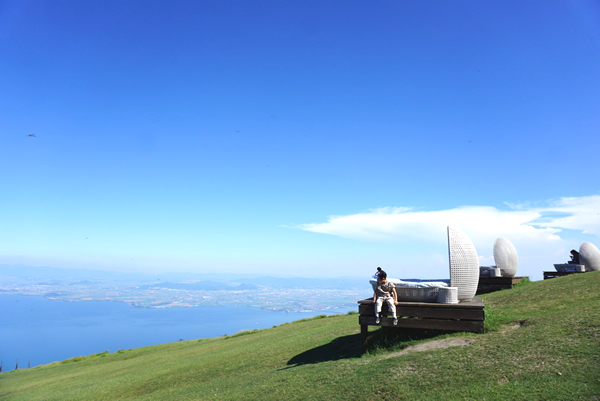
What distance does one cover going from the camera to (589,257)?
3294cm

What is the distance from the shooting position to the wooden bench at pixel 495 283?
2727 centimetres

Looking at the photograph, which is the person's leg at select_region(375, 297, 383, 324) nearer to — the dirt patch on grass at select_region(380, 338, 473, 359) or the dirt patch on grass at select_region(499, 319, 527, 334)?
the dirt patch on grass at select_region(380, 338, 473, 359)

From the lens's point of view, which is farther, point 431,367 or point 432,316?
point 432,316

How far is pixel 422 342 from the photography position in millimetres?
12328

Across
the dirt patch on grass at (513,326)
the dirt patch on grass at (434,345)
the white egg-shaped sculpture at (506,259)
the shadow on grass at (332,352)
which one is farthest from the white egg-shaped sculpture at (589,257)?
the dirt patch on grass at (434,345)

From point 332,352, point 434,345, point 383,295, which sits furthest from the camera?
point 332,352

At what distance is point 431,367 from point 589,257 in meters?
33.4

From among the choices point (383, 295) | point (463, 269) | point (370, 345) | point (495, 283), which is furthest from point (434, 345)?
point (495, 283)

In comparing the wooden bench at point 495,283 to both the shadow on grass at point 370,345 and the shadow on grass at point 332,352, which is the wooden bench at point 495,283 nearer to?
the shadow on grass at point 332,352

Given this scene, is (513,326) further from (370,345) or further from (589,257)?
(589,257)

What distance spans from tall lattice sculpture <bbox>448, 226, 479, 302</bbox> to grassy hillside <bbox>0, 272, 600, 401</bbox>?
115 centimetres

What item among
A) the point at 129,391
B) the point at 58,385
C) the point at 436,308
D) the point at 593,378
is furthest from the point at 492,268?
the point at 58,385

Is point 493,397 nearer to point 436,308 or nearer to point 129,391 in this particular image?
point 436,308

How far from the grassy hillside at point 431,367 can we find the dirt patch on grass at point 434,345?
105 millimetres
